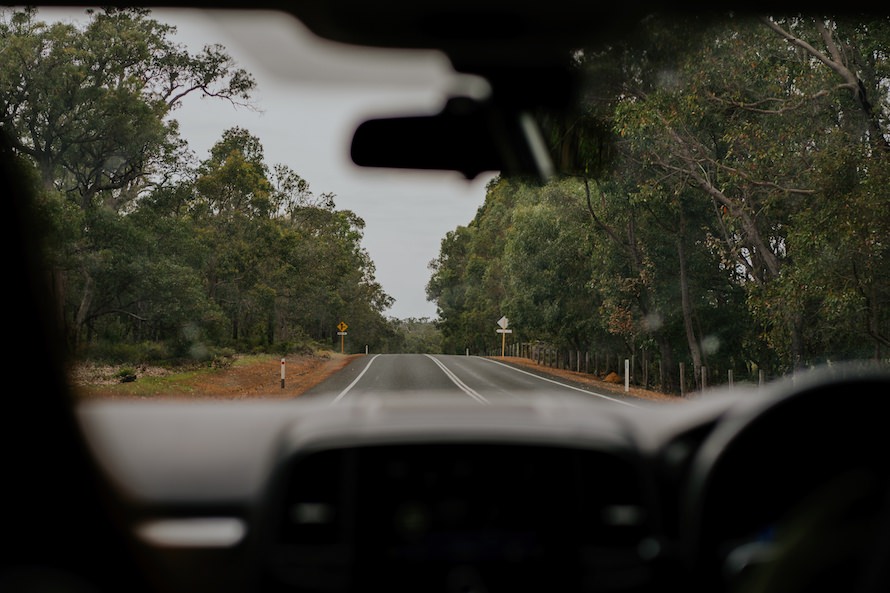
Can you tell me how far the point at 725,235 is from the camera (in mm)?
8297

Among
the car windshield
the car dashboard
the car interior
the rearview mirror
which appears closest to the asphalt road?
the car windshield

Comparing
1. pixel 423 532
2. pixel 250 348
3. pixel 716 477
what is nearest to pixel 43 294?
pixel 423 532

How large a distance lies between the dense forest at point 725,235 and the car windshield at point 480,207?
0.05m

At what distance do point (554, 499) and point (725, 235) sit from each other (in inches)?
270

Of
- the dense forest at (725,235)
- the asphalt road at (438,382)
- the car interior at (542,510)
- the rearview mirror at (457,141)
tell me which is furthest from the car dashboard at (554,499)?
the asphalt road at (438,382)

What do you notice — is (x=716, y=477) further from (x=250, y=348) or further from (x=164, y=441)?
(x=250, y=348)

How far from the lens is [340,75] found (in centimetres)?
358

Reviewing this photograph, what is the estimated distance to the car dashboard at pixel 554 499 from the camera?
1.90 m

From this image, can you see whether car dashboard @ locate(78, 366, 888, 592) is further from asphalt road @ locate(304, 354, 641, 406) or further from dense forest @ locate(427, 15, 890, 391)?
asphalt road @ locate(304, 354, 641, 406)

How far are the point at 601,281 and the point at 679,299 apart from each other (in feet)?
4.92

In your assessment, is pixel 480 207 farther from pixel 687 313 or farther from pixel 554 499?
pixel 687 313

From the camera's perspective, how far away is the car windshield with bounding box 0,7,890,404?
12.1 feet

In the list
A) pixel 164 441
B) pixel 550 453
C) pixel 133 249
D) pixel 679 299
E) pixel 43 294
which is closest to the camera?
pixel 550 453

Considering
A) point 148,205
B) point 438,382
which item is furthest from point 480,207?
point 438,382
